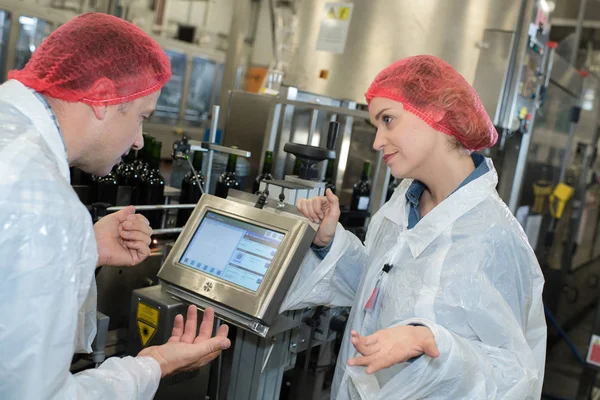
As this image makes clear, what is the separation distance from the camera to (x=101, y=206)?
153 cm

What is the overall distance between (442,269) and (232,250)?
1.68 feet

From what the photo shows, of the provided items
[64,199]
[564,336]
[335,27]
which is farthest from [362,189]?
[564,336]

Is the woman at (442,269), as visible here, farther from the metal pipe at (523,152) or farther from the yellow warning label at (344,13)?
the yellow warning label at (344,13)

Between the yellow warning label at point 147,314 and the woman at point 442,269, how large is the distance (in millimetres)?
341

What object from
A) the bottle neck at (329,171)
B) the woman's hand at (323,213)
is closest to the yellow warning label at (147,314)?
the woman's hand at (323,213)

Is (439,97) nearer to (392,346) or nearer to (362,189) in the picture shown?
(392,346)

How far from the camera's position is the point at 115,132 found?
100 cm

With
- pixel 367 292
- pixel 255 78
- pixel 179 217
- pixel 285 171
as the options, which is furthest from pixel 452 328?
pixel 255 78

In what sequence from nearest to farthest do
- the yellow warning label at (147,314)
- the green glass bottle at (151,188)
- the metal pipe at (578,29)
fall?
the yellow warning label at (147,314)
the green glass bottle at (151,188)
the metal pipe at (578,29)

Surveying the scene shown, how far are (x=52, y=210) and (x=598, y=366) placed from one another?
2717 millimetres

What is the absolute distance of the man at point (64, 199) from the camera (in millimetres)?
788

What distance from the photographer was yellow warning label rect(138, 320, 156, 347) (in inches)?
57.0

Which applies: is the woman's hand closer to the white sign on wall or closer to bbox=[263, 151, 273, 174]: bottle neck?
bbox=[263, 151, 273, 174]: bottle neck

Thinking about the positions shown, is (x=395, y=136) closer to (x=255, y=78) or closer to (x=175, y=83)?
(x=255, y=78)
